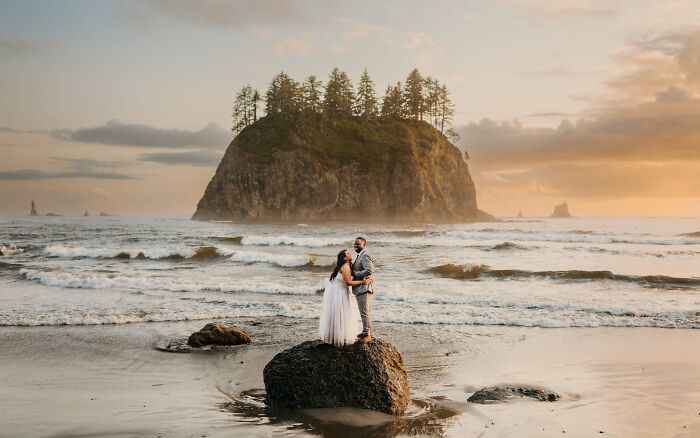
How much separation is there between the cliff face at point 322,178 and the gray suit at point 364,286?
322 feet

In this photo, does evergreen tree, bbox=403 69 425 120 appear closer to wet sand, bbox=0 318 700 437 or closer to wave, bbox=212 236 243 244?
wave, bbox=212 236 243 244

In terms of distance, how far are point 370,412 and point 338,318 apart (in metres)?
1.57

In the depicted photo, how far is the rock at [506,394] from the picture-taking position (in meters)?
9.08

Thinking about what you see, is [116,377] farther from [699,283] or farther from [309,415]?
[699,283]

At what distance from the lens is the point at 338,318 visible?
8930mm

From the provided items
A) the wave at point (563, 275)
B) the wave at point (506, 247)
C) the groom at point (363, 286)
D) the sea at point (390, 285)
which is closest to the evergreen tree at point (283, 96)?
the sea at point (390, 285)

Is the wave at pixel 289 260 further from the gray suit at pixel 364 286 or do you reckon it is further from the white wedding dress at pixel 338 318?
the white wedding dress at pixel 338 318

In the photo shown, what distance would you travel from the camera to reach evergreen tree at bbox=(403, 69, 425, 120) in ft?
443

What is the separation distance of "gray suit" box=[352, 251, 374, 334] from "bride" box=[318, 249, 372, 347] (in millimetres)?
217

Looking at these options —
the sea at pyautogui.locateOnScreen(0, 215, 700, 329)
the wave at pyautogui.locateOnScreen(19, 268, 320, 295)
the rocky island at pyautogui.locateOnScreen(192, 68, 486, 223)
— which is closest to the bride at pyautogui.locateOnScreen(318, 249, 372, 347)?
the sea at pyautogui.locateOnScreen(0, 215, 700, 329)

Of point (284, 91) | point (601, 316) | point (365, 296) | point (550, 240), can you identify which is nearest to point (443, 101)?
point (284, 91)

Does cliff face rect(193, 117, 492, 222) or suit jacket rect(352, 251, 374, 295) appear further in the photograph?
cliff face rect(193, 117, 492, 222)

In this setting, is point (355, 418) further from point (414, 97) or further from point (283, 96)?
point (414, 97)

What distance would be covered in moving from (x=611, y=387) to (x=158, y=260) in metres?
32.4
